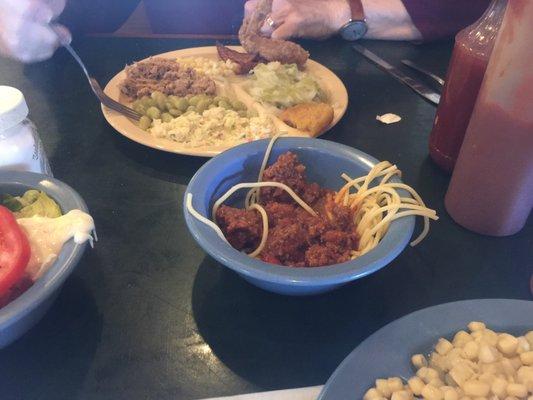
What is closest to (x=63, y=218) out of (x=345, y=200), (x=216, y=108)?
(x=345, y=200)

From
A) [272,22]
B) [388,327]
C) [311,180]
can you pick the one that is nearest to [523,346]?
[388,327]

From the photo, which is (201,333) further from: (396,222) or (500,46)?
(500,46)

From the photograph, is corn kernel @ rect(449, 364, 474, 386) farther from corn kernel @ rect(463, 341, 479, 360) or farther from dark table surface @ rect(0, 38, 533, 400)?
dark table surface @ rect(0, 38, 533, 400)

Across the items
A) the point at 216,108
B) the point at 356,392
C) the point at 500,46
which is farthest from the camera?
the point at 216,108

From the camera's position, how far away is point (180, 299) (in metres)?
1.10

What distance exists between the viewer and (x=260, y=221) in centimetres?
111

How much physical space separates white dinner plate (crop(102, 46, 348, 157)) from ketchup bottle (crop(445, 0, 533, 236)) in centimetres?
55

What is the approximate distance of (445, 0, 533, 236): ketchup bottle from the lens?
3.40 ft

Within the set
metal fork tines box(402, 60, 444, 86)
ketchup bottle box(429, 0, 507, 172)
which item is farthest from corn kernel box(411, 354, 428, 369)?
metal fork tines box(402, 60, 444, 86)

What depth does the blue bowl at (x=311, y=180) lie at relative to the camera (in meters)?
0.89

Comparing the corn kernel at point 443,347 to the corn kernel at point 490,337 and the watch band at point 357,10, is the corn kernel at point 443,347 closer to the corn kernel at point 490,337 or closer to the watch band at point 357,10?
the corn kernel at point 490,337

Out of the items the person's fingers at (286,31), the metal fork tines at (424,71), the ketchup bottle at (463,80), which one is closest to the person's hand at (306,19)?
the person's fingers at (286,31)

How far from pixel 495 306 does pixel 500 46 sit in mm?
571

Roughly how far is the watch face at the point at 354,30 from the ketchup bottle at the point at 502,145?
4.36ft
